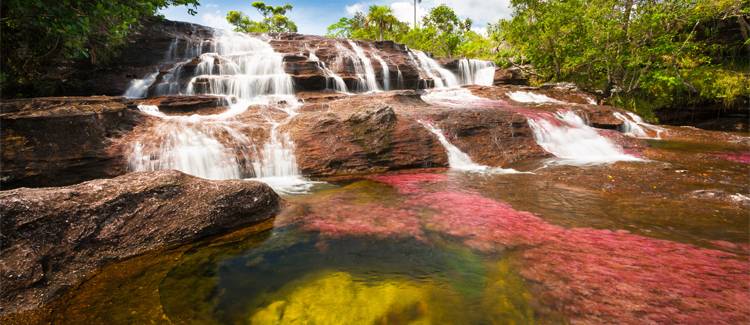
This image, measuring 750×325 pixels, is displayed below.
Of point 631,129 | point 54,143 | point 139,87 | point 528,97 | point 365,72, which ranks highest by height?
point 365,72

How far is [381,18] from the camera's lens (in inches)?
1786

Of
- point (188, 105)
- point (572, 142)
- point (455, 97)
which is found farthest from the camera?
point (455, 97)

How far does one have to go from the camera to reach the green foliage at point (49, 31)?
636 cm

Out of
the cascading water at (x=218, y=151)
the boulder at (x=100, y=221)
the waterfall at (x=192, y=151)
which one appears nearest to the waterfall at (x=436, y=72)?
the cascading water at (x=218, y=151)

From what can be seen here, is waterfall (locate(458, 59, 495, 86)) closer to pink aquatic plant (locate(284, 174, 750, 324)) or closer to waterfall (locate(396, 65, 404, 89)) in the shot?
waterfall (locate(396, 65, 404, 89))

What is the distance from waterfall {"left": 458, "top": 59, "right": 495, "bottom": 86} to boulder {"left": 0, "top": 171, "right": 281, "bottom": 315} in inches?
851

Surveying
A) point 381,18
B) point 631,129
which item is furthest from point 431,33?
point 631,129

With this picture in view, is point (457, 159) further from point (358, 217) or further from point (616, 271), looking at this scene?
point (616, 271)

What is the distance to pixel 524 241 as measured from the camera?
14.1 feet

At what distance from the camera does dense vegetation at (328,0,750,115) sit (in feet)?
51.4

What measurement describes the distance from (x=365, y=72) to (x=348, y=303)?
17782 mm

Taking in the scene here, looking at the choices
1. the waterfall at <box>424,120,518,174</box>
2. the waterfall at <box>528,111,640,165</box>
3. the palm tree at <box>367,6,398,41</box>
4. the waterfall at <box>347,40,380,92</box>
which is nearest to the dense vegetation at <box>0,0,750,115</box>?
the waterfall at <box>528,111,640,165</box>

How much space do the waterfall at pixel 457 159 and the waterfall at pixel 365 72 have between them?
9.50m

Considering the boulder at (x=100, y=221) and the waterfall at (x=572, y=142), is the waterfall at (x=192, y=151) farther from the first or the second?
the waterfall at (x=572, y=142)
